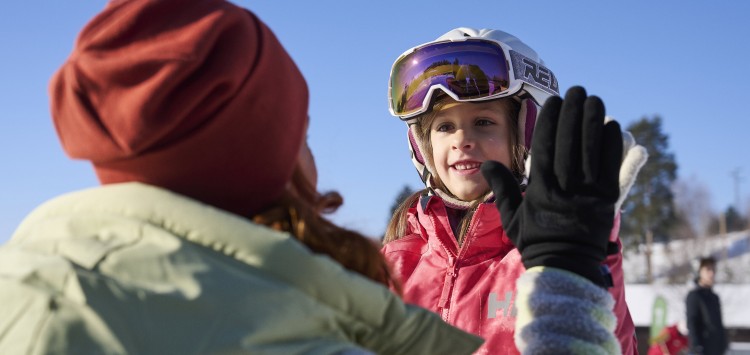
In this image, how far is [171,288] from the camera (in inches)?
49.8

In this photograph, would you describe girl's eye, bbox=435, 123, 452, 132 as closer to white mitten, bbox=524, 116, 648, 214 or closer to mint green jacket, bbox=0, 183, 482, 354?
white mitten, bbox=524, 116, 648, 214

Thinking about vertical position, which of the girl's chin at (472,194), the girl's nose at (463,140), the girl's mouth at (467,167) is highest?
the girl's nose at (463,140)

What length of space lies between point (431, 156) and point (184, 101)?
1957 mm

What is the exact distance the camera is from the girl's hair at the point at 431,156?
3020 millimetres

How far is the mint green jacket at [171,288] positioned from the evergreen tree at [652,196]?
57166mm

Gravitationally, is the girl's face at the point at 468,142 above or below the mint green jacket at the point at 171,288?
above

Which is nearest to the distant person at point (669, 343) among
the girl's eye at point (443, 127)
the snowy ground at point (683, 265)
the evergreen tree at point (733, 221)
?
the girl's eye at point (443, 127)

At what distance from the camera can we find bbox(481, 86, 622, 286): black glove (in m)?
1.58

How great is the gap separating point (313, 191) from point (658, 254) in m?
65.3

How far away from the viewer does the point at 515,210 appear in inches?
66.9

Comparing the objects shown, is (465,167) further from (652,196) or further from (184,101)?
(652,196)

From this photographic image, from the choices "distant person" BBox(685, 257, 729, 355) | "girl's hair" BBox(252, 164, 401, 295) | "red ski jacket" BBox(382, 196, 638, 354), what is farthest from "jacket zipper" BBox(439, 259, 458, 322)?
"distant person" BBox(685, 257, 729, 355)

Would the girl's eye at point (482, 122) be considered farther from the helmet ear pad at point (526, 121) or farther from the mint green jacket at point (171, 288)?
the mint green jacket at point (171, 288)

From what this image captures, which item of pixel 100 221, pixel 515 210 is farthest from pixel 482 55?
pixel 100 221
